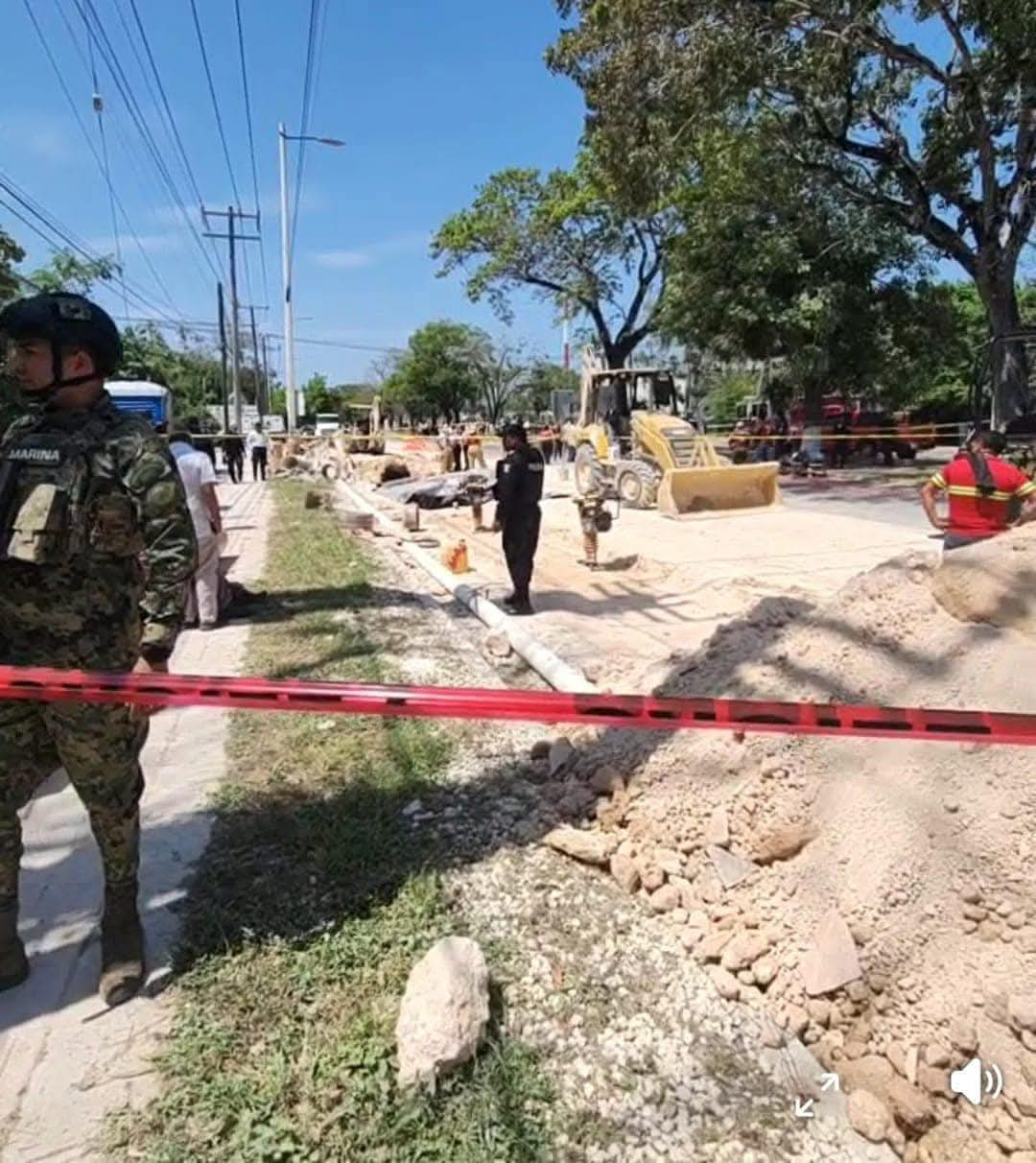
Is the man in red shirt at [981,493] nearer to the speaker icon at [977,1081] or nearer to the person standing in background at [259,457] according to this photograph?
the speaker icon at [977,1081]

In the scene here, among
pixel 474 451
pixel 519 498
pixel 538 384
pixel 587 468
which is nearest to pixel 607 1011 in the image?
pixel 519 498

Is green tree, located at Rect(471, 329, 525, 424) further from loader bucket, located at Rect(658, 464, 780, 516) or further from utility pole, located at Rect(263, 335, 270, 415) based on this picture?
loader bucket, located at Rect(658, 464, 780, 516)

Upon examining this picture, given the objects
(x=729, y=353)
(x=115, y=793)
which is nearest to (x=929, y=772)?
(x=115, y=793)

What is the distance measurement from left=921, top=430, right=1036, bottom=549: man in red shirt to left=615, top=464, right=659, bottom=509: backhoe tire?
912cm

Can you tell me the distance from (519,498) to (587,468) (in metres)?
8.68

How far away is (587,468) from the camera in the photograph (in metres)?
16.0

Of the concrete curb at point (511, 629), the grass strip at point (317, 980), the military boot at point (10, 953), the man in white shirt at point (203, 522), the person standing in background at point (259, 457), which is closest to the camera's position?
the grass strip at point (317, 980)

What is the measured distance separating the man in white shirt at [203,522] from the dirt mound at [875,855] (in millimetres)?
3810

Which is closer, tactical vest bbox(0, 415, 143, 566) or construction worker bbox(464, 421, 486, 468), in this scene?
tactical vest bbox(0, 415, 143, 566)

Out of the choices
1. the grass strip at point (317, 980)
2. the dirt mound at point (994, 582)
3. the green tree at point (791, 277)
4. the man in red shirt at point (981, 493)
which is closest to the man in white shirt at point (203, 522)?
the grass strip at point (317, 980)

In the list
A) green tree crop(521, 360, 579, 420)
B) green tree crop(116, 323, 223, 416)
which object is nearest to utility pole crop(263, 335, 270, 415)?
green tree crop(116, 323, 223, 416)

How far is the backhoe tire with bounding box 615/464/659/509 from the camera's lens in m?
15.1

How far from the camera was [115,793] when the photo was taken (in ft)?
8.60

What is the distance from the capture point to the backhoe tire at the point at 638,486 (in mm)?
15082
